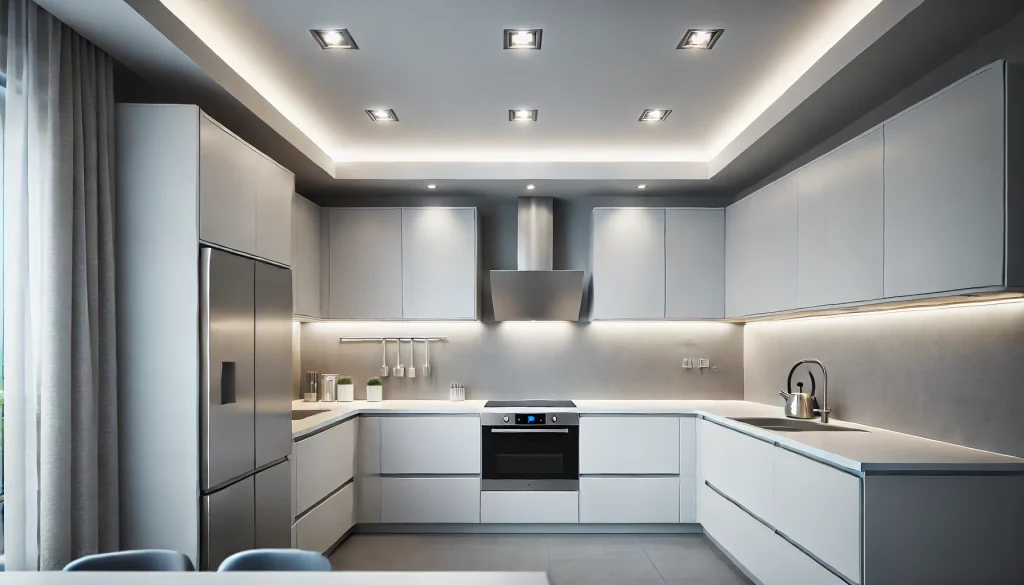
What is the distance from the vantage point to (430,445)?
4.87 m

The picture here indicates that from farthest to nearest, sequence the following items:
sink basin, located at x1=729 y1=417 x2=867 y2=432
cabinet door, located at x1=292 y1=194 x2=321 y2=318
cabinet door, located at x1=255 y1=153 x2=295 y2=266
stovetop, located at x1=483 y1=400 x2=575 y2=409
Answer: stovetop, located at x1=483 y1=400 x2=575 y2=409, cabinet door, located at x1=292 y1=194 x2=321 y2=318, sink basin, located at x1=729 y1=417 x2=867 y2=432, cabinet door, located at x1=255 y1=153 x2=295 y2=266

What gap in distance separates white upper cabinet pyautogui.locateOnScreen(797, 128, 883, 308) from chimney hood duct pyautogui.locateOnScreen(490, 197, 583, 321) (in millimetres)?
1794

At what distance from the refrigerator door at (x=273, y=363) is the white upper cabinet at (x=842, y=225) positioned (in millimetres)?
2825

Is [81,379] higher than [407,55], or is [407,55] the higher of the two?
[407,55]

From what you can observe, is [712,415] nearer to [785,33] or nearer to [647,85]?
[647,85]

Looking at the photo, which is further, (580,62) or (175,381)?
(580,62)

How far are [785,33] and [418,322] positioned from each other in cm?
341

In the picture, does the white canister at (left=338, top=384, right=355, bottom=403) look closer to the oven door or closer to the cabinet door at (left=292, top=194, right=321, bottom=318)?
the cabinet door at (left=292, top=194, right=321, bottom=318)

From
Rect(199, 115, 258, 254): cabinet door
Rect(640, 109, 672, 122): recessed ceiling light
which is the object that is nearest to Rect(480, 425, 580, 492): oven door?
Rect(640, 109, 672, 122): recessed ceiling light

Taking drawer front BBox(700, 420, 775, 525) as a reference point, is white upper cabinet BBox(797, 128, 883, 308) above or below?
above

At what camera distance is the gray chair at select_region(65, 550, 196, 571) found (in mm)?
1952

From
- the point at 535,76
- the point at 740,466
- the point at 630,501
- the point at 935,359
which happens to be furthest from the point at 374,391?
the point at 935,359

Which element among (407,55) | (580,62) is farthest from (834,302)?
(407,55)

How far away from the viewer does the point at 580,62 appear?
129 inches
